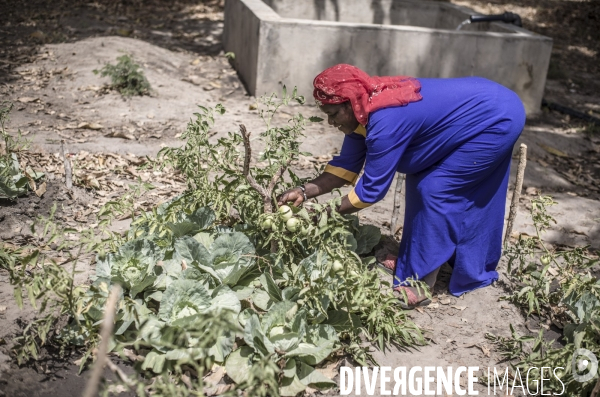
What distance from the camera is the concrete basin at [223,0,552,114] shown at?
7.22 metres

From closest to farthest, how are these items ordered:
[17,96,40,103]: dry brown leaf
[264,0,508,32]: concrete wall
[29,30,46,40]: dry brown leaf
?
[17,96,40,103]: dry brown leaf
[29,30,46,40]: dry brown leaf
[264,0,508,32]: concrete wall

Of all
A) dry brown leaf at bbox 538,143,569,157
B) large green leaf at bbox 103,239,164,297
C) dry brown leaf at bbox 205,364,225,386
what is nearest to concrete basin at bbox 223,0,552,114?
dry brown leaf at bbox 538,143,569,157

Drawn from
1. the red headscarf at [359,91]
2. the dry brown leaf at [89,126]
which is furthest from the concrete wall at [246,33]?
the red headscarf at [359,91]

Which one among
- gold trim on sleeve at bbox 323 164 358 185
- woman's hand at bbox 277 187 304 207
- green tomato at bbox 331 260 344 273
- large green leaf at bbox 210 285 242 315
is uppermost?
gold trim on sleeve at bbox 323 164 358 185

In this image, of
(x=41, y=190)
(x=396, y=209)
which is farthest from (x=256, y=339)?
(x=41, y=190)

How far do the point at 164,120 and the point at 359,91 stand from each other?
12.0 ft

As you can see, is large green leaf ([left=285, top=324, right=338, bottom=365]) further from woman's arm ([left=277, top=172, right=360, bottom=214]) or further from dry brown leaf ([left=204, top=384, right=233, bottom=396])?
woman's arm ([left=277, top=172, right=360, bottom=214])

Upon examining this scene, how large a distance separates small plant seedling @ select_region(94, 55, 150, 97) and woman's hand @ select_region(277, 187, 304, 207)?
3957mm

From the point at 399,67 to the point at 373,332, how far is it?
4.75m

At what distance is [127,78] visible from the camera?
710cm

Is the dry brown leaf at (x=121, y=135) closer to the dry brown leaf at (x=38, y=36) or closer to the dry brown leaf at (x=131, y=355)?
the dry brown leaf at (x=131, y=355)

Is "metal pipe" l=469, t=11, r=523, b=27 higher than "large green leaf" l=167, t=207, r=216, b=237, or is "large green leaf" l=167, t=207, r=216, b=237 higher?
"metal pipe" l=469, t=11, r=523, b=27

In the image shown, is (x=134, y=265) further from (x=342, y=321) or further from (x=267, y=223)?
(x=342, y=321)

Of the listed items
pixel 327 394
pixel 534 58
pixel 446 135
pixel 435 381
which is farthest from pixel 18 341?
pixel 534 58
